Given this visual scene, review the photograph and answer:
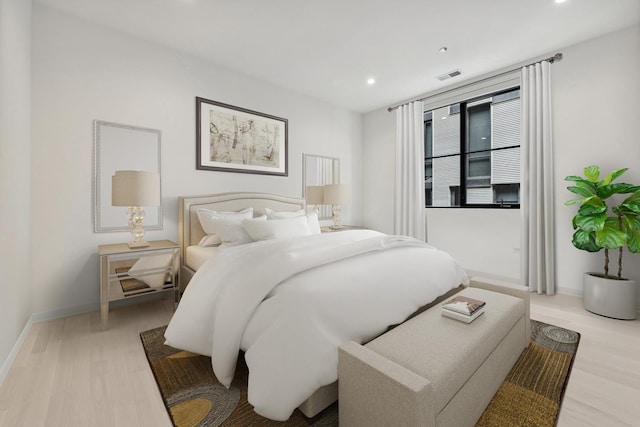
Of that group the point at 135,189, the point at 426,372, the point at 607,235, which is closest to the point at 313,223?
the point at 135,189

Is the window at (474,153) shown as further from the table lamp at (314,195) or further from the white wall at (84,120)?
the white wall at (84,120)

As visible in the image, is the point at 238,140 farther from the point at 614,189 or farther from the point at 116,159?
the point at 614,189

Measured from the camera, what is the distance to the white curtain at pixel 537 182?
3.25 meters

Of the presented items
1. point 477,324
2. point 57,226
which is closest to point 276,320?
point 477,324

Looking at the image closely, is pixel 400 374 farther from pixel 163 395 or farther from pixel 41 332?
pixel 41 332

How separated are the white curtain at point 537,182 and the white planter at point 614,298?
1.84 feet

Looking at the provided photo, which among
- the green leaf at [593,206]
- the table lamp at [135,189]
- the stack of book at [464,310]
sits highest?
the table lamp at [135,189]

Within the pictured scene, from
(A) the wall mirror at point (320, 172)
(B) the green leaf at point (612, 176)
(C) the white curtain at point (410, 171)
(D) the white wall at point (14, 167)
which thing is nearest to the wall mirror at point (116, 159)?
(D) the white wall at point (14, 167)

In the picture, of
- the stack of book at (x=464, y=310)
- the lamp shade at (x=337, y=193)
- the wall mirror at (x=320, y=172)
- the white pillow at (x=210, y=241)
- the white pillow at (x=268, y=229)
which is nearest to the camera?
the stack of book at (x=464, y=310)

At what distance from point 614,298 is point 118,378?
4071 mm

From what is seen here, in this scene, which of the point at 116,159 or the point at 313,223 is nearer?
the point at 116,159

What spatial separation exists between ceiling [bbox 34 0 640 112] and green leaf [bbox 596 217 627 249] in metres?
1.98

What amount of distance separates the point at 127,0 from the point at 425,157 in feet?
13.9

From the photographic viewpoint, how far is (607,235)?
254 cm
